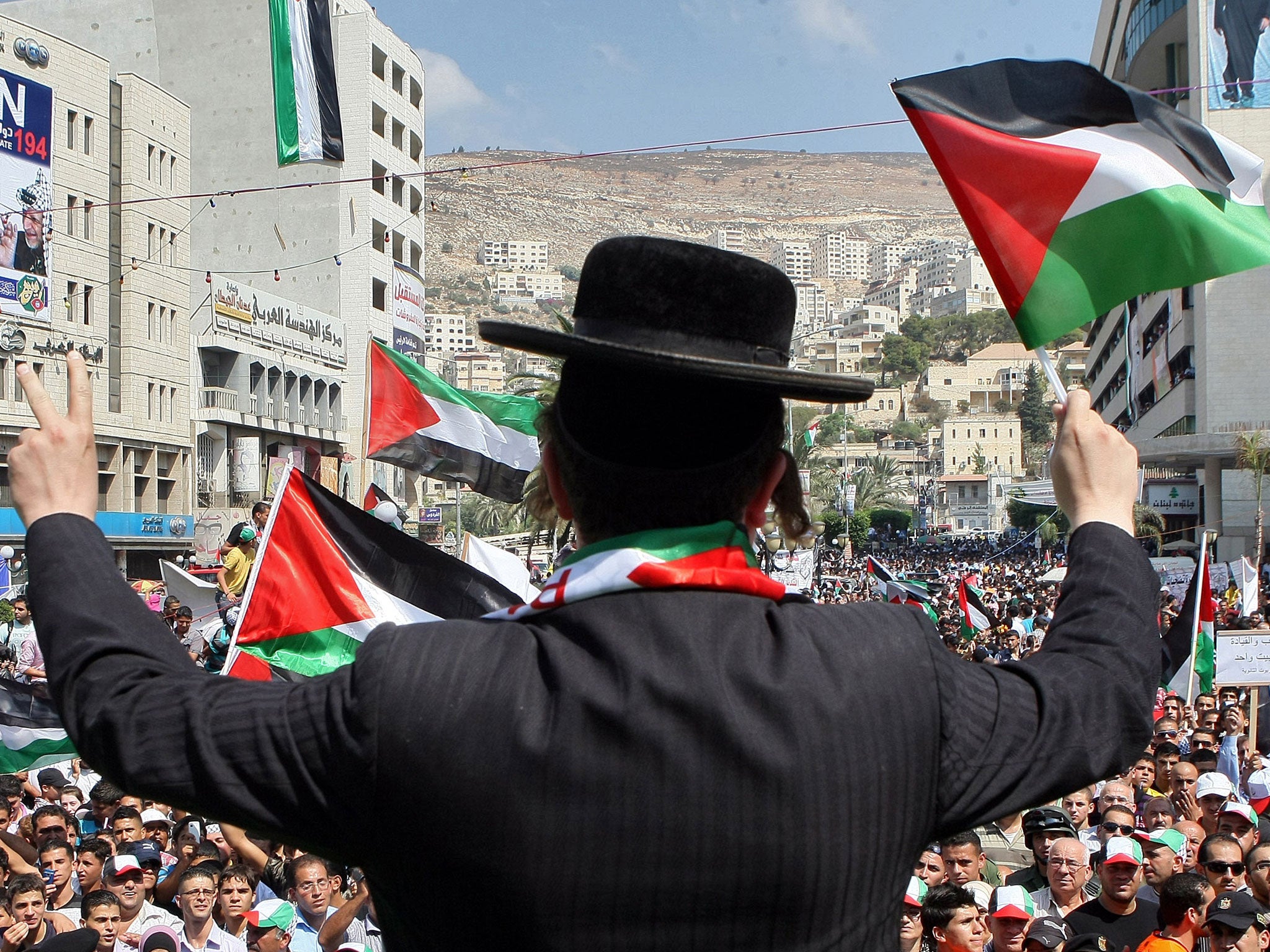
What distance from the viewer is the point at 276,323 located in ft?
168

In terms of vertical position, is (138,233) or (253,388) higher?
(138,233)

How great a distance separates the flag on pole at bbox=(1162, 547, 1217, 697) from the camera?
12133 mm

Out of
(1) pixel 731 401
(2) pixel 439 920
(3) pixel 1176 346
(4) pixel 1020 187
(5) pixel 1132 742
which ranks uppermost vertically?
(3) pixel 1176 346

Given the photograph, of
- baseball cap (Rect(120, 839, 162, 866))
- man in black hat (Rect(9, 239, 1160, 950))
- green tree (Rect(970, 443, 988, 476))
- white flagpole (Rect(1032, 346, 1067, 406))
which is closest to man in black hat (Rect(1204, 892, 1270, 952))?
white flagpole (Rect(1032, 346, 1067, 406))

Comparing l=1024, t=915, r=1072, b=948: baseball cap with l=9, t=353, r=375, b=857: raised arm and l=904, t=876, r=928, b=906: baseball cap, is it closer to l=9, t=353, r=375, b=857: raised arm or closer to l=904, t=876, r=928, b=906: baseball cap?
l=904, t=876, r=928, b=906: baseball cap

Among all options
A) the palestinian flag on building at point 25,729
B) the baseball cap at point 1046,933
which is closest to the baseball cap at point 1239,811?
the baseball cap at point 1046,933

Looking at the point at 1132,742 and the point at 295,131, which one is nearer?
the point at 1132,742

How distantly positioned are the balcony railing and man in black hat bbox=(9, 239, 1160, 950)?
48679 millimetres

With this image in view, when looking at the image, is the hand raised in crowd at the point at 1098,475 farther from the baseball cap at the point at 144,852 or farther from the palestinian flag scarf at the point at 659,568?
the baseball cap at the point at 144,852

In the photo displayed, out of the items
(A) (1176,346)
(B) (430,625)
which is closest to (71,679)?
(B) (430,625)

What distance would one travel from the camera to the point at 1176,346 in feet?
169

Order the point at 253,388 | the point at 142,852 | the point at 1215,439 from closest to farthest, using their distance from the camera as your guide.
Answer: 1. the point at 142,852
2. the point at 1215,439
3. the point at 253,388

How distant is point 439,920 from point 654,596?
428mm

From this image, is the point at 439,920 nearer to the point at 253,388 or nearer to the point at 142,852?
the point at 142,852
